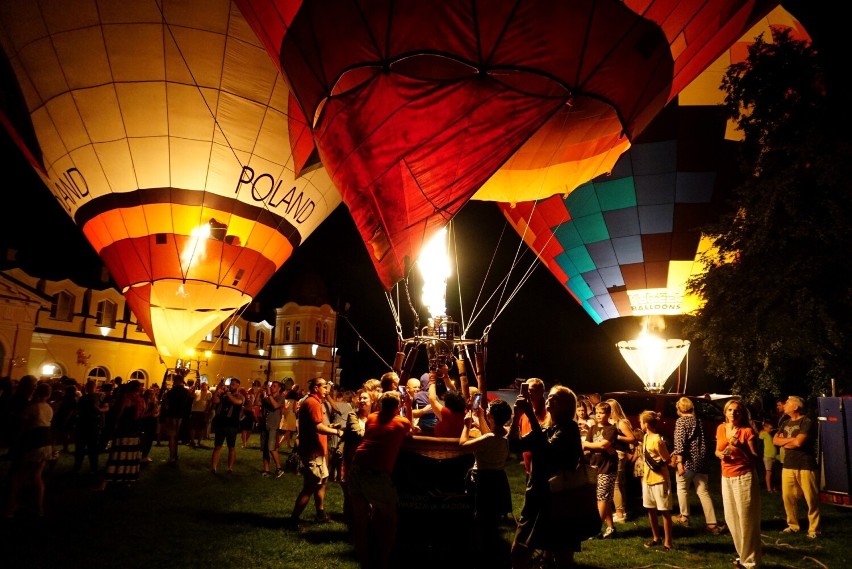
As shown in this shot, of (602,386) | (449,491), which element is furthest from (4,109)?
(602,386)

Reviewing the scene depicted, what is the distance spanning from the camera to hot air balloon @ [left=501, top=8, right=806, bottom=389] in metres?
10.3

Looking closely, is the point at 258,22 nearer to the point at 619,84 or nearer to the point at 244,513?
the point at 619,84

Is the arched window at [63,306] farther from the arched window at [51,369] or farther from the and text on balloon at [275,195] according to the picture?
the and text on balloon at [275,195]

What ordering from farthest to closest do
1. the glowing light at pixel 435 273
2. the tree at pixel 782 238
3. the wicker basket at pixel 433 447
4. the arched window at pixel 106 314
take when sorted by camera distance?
the arched window at pixel 106 314
the tree at pixel 782 238
the glowing light at pixel 435 273
the wicker basket at pixel 433 447

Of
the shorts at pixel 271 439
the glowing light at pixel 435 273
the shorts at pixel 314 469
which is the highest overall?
the glowing light at pixel 435 273

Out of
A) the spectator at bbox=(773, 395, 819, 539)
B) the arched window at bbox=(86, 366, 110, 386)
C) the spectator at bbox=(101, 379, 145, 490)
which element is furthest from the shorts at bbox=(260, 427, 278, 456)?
the arched window at bbox=(86, 366, 110, 386)

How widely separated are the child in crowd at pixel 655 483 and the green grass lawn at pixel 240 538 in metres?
0.19

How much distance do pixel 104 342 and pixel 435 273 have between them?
87.2 feet

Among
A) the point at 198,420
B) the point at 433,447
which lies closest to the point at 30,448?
the point at 433,447

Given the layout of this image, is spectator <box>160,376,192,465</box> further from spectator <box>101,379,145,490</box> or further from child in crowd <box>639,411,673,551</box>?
child in crowd <box>639,411,673,551</box>

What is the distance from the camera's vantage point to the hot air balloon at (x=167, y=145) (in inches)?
327

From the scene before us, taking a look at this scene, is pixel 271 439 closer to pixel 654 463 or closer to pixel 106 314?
pixel 654 463

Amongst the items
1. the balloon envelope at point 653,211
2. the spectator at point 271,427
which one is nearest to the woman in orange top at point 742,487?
the balloon envelope at point 653,211

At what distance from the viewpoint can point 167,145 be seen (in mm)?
9258
